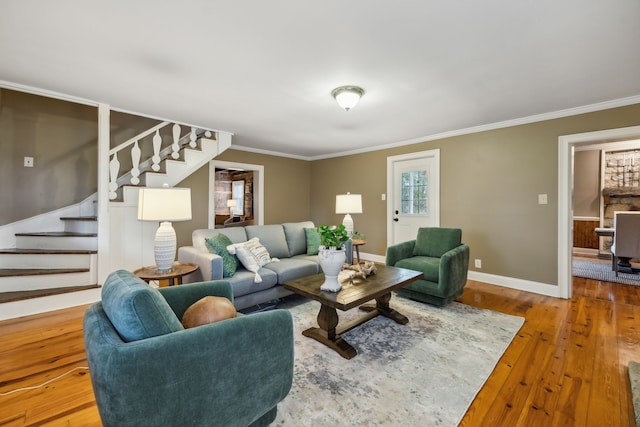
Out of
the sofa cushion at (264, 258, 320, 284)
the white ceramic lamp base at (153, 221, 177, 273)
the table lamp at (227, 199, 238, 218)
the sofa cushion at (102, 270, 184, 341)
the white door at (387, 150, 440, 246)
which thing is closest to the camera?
the sofa cushion at (102, 270, 184, 341)

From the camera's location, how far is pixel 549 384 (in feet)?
5.80

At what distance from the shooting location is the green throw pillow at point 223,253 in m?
2.69

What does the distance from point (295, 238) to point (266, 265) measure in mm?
727

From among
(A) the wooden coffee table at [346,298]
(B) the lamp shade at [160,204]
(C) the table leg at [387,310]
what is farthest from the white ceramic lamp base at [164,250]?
(C) the table leg at [387,310]

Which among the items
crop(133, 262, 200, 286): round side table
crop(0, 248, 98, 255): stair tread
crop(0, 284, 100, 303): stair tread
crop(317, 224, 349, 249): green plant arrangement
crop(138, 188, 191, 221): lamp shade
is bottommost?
crop(0, 284, 100, 303): stair tread

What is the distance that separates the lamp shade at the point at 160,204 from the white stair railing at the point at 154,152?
46.2 inches

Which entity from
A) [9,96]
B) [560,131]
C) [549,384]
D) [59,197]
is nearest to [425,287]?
[549,384]

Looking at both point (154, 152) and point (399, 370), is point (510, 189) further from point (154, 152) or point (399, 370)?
point (154, 152)

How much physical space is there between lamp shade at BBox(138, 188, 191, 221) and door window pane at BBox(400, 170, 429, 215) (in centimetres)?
362

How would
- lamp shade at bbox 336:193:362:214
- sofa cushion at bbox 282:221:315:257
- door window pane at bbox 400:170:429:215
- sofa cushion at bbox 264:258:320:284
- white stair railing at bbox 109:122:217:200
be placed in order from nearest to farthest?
sofa cushion at bbox 264:258:320:284 → white stair railing at bbox 109:122:217:200 → sofa cushion at bbox 282:221:315:257 → lamp shade at bbox 336:193:362:214 → door window pane at bbox 400:170:429:215

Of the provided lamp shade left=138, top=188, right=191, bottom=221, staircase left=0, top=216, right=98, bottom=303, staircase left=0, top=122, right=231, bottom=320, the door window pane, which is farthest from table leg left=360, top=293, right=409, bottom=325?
staircase left=0, top=216, right=98, bottom=303

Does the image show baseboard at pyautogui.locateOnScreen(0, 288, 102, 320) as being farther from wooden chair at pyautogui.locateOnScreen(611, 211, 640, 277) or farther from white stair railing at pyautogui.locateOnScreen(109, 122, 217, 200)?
wooden chair at pyautogui.locateOnScreen(611, 211, 640, 277)

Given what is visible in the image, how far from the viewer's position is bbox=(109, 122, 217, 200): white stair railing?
10.5ft

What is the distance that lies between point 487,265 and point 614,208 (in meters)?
4.03
